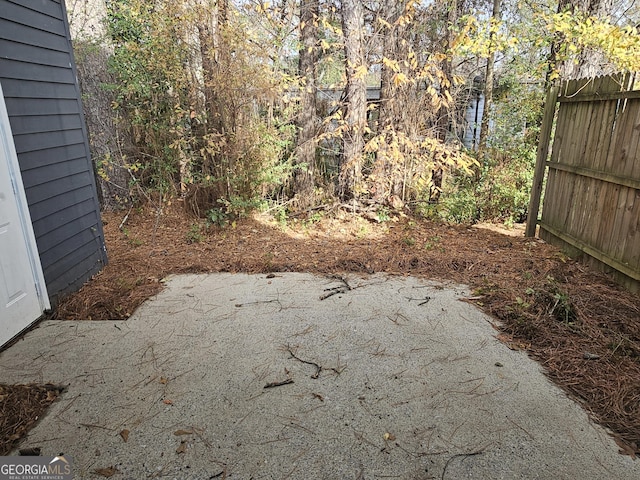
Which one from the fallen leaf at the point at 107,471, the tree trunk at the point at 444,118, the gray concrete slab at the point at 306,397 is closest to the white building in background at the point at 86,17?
the gray concrete slab at the point at 306,397

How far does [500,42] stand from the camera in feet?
16.4

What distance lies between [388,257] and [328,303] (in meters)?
1.35

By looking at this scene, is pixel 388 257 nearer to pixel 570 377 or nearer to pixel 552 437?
pixel 570 377

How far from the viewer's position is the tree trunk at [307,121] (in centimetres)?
654

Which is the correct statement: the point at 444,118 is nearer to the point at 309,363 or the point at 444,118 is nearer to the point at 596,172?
the point at 596,172

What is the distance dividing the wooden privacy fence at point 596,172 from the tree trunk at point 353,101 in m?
2.36

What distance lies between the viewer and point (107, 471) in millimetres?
1854

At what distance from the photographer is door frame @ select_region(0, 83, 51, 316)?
9.82ft

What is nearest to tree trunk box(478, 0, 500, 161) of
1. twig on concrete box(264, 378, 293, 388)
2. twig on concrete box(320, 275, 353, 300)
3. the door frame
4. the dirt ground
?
the dirt ground

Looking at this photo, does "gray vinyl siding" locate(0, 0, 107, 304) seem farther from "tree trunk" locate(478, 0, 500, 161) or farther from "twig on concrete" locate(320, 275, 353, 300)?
"tree trunk" locate(478, 0, 500, 161)

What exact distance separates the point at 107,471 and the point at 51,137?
2926 mm

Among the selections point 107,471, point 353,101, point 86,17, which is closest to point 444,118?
point 353,101

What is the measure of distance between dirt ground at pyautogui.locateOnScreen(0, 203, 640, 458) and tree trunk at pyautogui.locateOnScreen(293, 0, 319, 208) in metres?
0.67

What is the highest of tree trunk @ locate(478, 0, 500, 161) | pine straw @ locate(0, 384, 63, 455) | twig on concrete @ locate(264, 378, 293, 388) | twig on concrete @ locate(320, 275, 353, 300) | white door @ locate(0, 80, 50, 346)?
tree trunk @ locate(478, 0, 500, 161)
